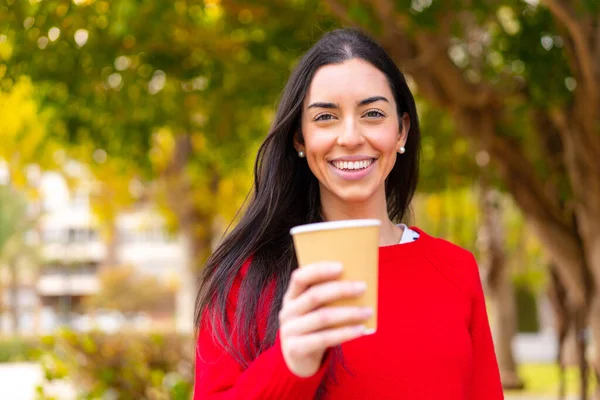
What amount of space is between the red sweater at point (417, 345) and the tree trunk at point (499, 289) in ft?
35.6

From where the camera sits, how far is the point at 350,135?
1.94 m

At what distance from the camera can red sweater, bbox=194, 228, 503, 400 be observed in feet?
6.23

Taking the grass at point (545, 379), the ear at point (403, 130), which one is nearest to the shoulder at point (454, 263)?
the ear at point (403, 130)

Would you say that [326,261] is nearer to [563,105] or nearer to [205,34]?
[563,105]

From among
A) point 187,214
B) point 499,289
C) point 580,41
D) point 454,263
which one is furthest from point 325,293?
point 187,214

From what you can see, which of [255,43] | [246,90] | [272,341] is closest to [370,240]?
[272,341]

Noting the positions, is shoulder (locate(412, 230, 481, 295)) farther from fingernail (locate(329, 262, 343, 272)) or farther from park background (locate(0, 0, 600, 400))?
park background (locate(0, 0, 600, 400))

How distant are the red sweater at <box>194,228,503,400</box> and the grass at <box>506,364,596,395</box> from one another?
34.6ft

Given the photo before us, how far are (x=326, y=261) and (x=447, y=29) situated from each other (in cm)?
537

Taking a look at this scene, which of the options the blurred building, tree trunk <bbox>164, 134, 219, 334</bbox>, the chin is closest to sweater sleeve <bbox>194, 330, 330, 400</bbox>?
the chin

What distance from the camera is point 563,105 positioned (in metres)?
6.61

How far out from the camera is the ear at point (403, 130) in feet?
→ 7.20

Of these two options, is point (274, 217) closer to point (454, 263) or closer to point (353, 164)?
point (353, 164)

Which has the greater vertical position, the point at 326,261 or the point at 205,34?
the point at 205,34
